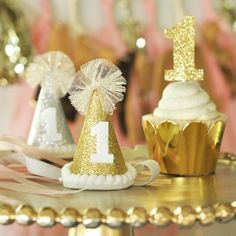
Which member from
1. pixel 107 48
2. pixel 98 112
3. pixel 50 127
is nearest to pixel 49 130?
pixel 50 127

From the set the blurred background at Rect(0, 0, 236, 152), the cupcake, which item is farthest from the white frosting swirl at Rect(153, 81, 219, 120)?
the blurred background at Rect(0, 0, 236, 152)

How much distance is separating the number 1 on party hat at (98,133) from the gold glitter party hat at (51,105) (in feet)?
0.46

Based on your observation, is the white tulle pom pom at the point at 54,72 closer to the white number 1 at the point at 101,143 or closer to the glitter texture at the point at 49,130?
the glitter texture at the point at 49,130

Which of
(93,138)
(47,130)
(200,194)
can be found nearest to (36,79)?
(47,130)

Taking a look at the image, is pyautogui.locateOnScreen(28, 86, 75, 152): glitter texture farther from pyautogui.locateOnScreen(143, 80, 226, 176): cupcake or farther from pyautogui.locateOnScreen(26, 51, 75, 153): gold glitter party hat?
pyautogui.locateOnScreen(143, 80, 226, 176): cupcake

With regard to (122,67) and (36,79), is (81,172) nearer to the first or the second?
(36,79)

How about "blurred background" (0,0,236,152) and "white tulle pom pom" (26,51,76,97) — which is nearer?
"white tulle pom pom" (26,51,76,97)

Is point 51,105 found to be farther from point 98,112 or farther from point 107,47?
point 107,47

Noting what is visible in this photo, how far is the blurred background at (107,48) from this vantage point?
50.6 inches

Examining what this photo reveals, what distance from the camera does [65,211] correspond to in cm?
58

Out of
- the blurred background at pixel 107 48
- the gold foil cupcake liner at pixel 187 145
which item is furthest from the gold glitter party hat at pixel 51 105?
the blurred background at pixel 107 48

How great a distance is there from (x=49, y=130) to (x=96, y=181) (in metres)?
0.21

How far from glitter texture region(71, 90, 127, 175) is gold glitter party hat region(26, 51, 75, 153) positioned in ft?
0.47

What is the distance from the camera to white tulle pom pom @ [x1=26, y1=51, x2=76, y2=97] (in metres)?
0.89
